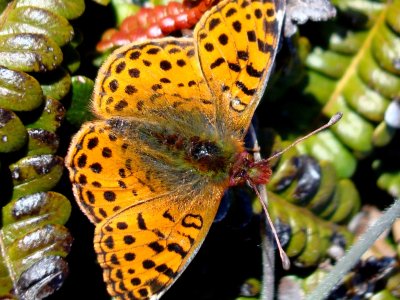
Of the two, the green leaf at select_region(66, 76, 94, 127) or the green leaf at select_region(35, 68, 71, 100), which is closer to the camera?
the green leaf at select_region(35, 68, 71, 100)

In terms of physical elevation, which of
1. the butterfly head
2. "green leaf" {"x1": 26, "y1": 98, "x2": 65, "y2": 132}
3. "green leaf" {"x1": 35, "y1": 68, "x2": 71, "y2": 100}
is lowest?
the butterfly head

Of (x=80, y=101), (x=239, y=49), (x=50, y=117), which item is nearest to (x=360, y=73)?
(x=239, y=49)

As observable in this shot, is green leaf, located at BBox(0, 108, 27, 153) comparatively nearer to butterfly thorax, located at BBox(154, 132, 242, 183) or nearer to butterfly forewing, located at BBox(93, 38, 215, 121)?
butterfly forewing, located at BBox(93, 38, 215, 121)

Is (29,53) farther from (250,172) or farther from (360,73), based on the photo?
(360,73)

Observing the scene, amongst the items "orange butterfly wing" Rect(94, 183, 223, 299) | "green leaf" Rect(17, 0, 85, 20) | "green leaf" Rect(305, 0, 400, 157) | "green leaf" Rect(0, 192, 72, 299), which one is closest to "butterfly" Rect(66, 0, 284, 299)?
"orange butterfly wing" Rect(94, 183, 223, 299)

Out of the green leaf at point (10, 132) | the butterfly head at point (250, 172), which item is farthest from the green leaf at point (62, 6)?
the butterfly head at point (250, 172)

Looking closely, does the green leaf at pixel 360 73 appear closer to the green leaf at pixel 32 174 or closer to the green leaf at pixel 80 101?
the green leaf at pixel 80 101

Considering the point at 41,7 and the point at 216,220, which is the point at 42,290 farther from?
the point at 41,7
